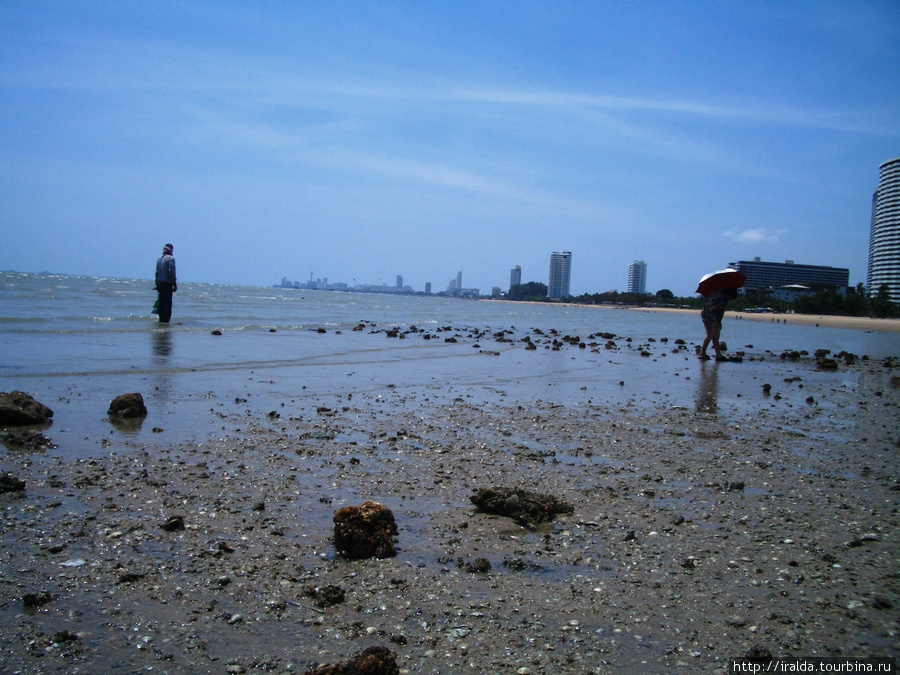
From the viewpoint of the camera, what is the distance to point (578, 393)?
43.3 feet

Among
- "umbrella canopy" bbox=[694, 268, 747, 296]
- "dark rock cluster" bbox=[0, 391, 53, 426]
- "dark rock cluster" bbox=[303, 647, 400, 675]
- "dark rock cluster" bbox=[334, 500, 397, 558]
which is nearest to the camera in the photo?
"dark rock cluster" bbox=[303, 647, 400, 675]

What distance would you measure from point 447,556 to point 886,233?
432ft

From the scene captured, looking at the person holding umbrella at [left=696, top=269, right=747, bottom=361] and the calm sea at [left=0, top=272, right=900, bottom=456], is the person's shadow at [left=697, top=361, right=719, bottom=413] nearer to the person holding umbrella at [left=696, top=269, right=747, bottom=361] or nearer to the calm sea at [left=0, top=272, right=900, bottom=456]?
the calm sea at [left=0, top=272, right=900, bottom=456]

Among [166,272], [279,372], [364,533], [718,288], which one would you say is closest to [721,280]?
[718,288]

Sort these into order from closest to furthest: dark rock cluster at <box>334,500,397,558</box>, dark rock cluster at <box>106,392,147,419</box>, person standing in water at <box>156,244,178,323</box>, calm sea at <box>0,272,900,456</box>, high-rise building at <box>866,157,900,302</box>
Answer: dark rock cluster at <box>334,500,397,558</box> → dark rock cluster at <box>106,392,147,419</box> → calm sea at <box>0,272,900,456</box> → person standing in water at <box>156,244,178,323</box> → high-rise building at <box>866,157,900,302</box>

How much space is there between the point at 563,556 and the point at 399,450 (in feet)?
11.0

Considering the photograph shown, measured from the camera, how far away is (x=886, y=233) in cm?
10888

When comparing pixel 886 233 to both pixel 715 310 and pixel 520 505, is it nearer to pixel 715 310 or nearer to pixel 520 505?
pixel 715 310

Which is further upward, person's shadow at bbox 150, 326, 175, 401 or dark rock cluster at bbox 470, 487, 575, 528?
person's shadow at bbox 150, 326, 175, 401

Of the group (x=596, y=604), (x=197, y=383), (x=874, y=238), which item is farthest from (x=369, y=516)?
(x=874, y=238)

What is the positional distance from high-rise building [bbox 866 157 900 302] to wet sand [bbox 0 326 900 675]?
113615 millimetres

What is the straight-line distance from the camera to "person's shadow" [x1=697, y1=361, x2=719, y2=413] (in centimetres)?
1189

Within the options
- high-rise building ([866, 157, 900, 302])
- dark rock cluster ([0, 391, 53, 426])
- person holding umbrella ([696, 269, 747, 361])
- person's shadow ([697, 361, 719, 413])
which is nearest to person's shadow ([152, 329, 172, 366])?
dark rock cluster ([0, 391, 53, 426])

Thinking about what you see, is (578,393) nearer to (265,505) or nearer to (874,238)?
(265,505)
